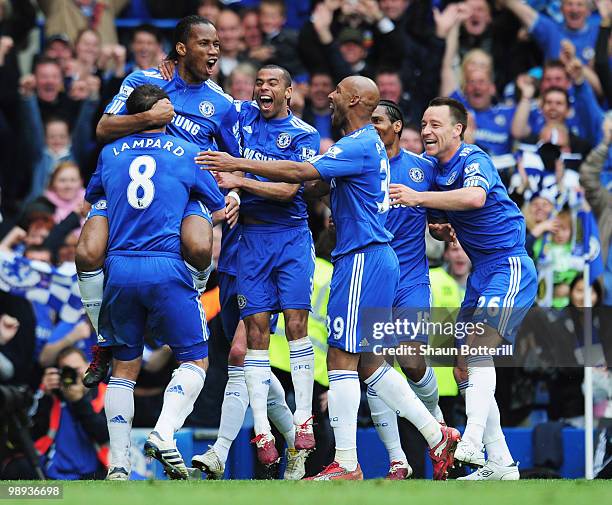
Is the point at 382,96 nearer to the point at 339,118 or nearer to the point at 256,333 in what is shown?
the point at 339,118

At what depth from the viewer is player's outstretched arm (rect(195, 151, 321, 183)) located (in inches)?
340

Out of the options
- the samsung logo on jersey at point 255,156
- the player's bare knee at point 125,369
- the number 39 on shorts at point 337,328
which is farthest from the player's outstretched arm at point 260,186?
the player's bare knee at point 125,369

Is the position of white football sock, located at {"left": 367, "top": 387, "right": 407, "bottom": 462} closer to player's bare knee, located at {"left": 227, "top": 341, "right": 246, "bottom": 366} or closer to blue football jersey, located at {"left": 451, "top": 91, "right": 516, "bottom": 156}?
player's bare knee, located at {"left": 227, "top": 341, "right": 246, "bottom": 366}

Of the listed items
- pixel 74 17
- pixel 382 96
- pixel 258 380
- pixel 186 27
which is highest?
pixel 74 17

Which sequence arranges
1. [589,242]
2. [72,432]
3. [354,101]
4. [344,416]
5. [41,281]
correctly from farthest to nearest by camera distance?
1. [41,281]
2. [589,242]
3. [72,432]
4. [354,101]
5. [344,416]

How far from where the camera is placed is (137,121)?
873cm

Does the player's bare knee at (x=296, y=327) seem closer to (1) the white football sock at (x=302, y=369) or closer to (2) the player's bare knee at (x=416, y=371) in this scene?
(1) the white football sock at (x=302, y=369)

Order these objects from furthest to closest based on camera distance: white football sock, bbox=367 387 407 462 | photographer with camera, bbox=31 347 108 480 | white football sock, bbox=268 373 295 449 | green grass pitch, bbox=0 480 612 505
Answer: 1. photographer with camera, bbox=31 347 108 480
2. white football sock, bbox=268 373 295 449
3. white football sock, bbox=367 387 407 462
4. green grass pitch, bbox=0 480 612 505

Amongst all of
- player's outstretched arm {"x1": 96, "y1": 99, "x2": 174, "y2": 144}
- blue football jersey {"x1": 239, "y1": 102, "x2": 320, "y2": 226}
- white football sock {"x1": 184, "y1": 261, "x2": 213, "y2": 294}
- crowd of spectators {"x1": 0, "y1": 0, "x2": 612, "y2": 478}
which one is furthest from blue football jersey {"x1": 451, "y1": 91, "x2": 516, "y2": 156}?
player's outstretched arm {"x1": 96, "y1": 99, "x2": 174, "y2": 144}

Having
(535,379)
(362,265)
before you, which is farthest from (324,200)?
(362,265)

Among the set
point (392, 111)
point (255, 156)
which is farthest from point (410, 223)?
point (255, 156)

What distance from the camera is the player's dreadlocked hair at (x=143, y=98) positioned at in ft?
28.9

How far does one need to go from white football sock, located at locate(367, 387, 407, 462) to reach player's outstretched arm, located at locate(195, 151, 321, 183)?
172 centimetres

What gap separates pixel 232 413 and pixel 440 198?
2171 millimetres
